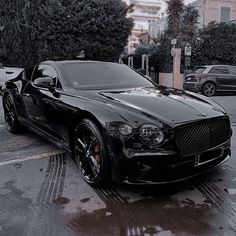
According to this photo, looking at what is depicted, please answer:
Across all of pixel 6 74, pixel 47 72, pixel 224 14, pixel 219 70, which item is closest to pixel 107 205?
pixel 47 72

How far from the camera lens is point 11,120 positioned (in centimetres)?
685

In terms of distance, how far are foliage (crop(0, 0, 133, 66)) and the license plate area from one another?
17.5 m

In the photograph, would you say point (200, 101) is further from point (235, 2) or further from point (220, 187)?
point (235, 2)

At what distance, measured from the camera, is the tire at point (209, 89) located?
1554 cm

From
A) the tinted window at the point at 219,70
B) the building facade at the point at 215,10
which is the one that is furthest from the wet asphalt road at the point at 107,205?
the building facade at the point at 215,10

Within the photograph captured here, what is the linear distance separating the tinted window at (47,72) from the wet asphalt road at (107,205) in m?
1.15

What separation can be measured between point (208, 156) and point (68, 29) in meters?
17.9

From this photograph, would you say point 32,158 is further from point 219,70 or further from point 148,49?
point 148,49

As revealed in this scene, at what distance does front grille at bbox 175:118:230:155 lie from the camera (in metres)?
3.66

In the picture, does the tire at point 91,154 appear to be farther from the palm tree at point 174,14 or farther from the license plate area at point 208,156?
the palm tree at point 174,14

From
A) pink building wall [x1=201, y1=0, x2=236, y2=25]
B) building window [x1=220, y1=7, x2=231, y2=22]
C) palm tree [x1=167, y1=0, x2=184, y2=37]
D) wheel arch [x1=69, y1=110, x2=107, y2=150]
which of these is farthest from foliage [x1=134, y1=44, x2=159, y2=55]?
wheel arch [x1=69, y1=110, x2=107, y2=150]

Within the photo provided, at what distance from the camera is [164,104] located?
161 inches

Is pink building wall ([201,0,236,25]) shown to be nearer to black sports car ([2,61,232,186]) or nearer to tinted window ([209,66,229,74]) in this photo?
tinted window ([209,66,229,74])

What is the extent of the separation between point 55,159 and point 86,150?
3.67 feet
